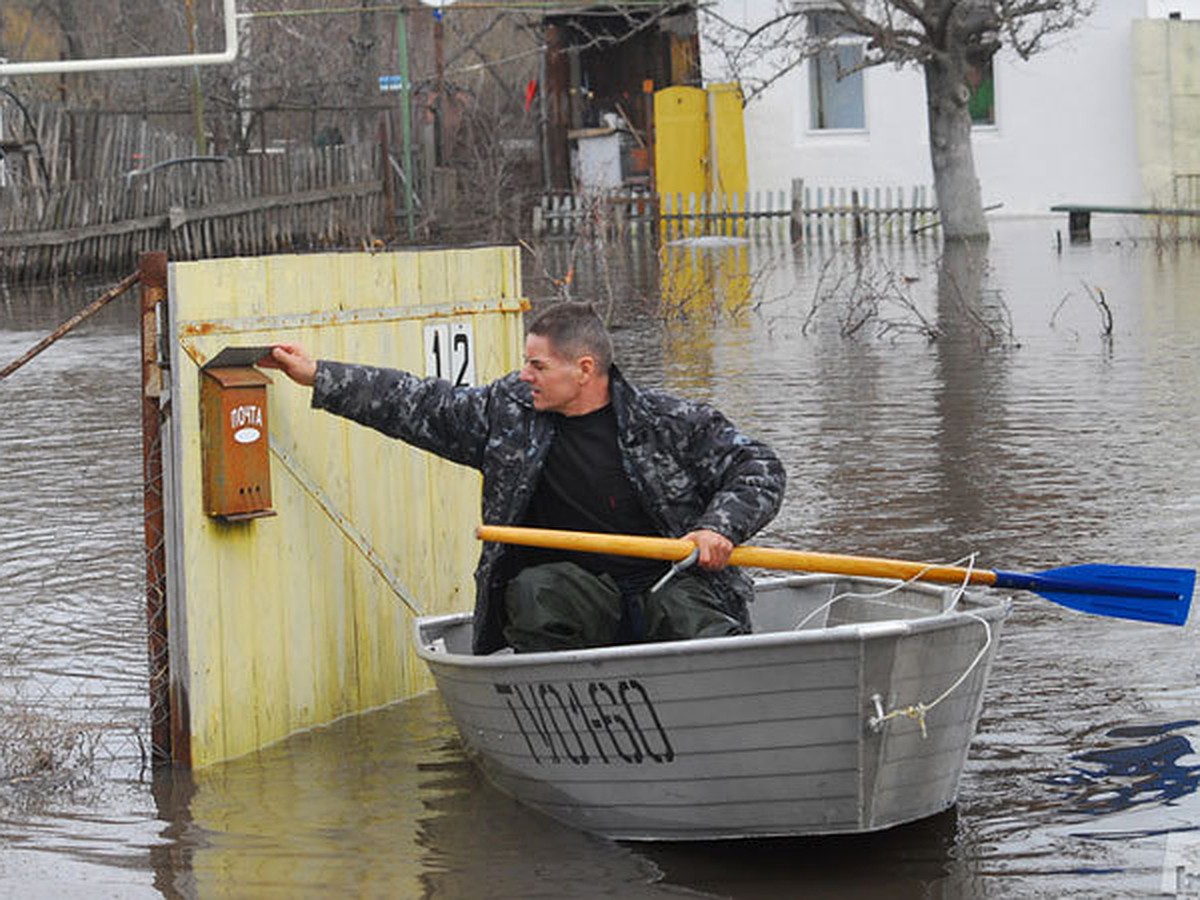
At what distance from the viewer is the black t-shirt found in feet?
20.8

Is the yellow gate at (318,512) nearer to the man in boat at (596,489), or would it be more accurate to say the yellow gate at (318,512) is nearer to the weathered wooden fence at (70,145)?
the man in boat at (596,489)

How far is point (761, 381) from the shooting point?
15.5m

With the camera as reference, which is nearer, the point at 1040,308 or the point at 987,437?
the point at 987,437

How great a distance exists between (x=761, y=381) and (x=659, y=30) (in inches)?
975

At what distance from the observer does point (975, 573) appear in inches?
245

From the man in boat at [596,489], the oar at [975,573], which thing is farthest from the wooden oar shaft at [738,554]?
the man in boat at [596,489]

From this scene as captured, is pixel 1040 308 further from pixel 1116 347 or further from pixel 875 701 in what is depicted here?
pixel 875 701

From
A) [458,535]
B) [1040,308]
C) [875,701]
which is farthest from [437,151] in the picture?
[875,701]

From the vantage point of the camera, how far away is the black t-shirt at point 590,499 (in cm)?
634

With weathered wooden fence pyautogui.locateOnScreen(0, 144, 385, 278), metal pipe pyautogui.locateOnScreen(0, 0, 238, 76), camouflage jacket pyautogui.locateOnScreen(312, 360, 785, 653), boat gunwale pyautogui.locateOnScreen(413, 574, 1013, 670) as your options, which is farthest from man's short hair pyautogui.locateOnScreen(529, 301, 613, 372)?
weathered wooden fence pyautogui.locateOnScreen(0, 144, 385, 278)

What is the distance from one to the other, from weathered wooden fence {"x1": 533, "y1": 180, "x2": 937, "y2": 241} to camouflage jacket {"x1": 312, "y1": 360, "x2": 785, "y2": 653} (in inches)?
1028

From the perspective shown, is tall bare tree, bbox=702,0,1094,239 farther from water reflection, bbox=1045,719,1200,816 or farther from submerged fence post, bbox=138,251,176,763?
submerged fence post, bbox=138,251,176,763

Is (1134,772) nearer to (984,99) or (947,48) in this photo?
(947,48)

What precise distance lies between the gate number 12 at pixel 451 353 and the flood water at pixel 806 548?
42.7 inches
